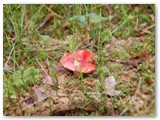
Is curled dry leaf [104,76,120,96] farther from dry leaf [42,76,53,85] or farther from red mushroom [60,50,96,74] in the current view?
dry leaf [42,76,53,85]

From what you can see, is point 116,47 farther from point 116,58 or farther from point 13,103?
point 13,103

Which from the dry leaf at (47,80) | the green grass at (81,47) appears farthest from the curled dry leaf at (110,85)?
the dry leaf at (47,80)

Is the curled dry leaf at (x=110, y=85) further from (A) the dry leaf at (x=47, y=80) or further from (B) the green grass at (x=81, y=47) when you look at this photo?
(A) the dry leaf at (x=47, y=80)

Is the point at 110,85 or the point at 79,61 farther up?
the point at 79,61

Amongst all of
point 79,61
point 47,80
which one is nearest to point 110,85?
point 79,61

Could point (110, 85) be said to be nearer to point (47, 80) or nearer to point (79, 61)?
point (79, 61)

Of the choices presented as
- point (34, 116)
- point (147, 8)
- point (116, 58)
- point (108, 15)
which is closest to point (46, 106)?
point (34, 116)

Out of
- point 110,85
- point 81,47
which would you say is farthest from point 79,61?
point 110,85
